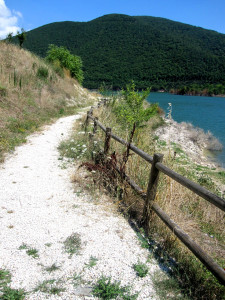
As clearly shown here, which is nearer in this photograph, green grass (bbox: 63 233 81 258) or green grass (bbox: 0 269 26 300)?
green grass (bbox: 0 269 26 300)

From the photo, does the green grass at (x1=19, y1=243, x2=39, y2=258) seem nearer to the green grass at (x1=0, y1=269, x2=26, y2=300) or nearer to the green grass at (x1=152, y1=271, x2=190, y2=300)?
the green grass at (x1=0, y1=269, x2=26, y2=300)

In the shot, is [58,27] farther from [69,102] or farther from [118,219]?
[118,219]

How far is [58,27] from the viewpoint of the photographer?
141500mm

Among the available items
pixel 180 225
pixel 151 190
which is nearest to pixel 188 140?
pixel 180 225

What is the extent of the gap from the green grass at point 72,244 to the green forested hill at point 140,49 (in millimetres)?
56427

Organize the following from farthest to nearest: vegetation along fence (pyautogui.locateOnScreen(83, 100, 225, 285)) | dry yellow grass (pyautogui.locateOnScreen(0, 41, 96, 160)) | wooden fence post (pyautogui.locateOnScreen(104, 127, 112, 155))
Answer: dry yellow grass (pyautogui.locateOnScreen(0, 41, 96, 160)), wooden fence post (pyautogui.locateOnScreen(104, 127, 112, 155)), vegetation along fence (pyautogui.locateOnScreen(83, 100, 225, 285))

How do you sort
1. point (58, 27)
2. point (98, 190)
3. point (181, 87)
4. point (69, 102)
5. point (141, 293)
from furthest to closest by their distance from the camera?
point (58, 27) < point (181, 87) < point (69, 102) < point (98, 190) < point (141, 293)

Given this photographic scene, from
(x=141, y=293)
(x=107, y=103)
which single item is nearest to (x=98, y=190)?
(x=141, y=293)

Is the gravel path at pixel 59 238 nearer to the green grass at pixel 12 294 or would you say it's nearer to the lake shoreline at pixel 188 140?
the green grass at pixel 12 294

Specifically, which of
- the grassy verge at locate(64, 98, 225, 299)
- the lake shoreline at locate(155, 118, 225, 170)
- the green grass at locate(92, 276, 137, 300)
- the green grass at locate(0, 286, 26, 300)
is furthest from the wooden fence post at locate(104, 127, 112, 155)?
the lake shoreline at locate(155, 118, 225, 170)

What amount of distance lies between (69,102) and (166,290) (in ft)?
49.1

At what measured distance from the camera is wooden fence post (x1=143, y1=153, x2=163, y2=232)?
10.8 ft

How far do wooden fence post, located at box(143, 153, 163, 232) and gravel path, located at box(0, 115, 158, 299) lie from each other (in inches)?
11.8

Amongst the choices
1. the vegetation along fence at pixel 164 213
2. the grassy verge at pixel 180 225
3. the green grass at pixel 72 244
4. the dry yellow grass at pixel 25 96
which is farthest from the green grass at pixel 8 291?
the dry yellow grass at pixel 25 96
